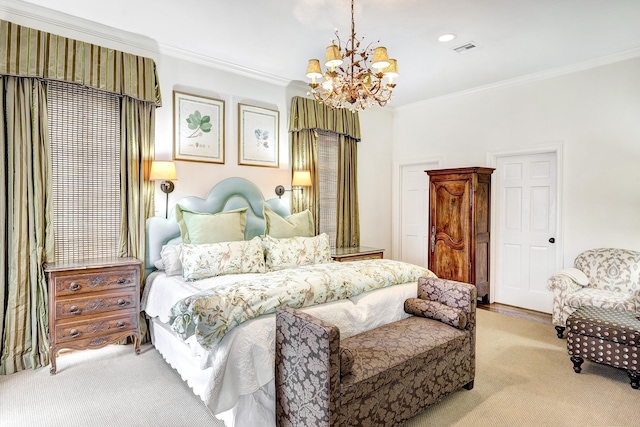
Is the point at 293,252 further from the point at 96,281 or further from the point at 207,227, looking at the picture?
the point at 96,281

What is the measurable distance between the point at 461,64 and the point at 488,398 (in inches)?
132

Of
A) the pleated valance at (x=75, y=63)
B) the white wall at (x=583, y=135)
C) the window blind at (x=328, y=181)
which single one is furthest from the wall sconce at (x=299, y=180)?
the white wall at (x=583, y=135)

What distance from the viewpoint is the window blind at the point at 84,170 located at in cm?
312

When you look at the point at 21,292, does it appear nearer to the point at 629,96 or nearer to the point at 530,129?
the point at 530,129

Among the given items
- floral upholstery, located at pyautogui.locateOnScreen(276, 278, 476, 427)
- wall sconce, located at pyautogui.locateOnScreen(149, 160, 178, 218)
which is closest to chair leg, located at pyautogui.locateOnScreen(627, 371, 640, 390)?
floral upholstery, located at pyautogui.locateOnScreen(276, 278, 476, 427)

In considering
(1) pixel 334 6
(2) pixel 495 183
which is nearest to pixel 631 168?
(2) pixel 495 183

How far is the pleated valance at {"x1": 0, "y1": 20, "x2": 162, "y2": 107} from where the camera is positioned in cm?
281

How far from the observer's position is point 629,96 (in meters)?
3.78

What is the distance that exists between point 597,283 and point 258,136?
3.97 m

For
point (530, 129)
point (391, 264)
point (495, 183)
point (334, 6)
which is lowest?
point (391, 264)

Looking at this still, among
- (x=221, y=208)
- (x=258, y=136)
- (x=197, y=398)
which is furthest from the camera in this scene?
(x=258, y=136)

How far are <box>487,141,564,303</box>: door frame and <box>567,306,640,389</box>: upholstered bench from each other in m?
1.35

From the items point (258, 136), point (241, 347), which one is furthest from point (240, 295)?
point (258, 136)

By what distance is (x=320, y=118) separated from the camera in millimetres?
4801
